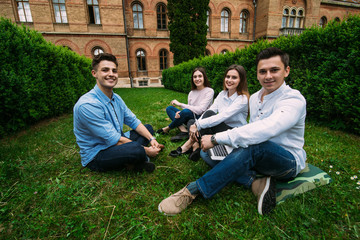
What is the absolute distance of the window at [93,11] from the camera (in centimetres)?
1644

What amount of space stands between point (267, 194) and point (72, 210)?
2087mm

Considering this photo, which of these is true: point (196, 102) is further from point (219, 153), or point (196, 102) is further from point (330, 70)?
point (330, 70)

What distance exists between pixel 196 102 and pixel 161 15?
19318 mm

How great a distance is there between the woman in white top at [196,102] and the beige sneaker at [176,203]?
2.00 meters

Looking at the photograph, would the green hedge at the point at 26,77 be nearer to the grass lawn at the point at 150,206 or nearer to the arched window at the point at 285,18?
the grass lawn at the point at 150,206

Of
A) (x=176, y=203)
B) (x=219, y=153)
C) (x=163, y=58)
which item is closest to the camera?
(x=176, y=203)

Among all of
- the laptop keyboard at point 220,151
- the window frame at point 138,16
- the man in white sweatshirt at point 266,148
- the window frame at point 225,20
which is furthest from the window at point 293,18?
the laptop keyboard at point 220,151

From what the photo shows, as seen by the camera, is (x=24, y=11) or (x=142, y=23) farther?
(x=142, y=23)

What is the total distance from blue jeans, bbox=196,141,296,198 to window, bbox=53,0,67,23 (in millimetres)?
21851

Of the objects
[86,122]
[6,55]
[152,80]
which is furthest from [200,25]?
[86,122]

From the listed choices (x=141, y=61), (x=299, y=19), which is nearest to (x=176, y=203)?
(x=141, y=61)

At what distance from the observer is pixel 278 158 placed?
1584 millimetres

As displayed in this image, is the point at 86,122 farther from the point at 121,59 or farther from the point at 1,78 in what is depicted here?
the point at 121,59

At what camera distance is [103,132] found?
6.87 ft
